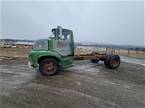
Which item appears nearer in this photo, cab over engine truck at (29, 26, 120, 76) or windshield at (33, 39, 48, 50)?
cab over engine truck at (29, 26, 120, 76)

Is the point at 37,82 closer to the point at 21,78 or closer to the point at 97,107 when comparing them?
the point at 21,78

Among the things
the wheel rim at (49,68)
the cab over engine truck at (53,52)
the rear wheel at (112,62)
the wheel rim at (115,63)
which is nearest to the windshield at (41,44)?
the cab over engine truck at (53,52)

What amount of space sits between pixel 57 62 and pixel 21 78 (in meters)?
2.08

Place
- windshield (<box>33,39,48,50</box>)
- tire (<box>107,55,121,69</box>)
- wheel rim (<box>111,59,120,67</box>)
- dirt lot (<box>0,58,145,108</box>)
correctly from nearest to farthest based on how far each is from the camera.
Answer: dirt lot (<box>0,58,145,108</box>), windshield (<box>33,39,48,50</box>), tire (<box>107,55,121,69</box>), wheel rim (<box>111,59,120,67</box>)

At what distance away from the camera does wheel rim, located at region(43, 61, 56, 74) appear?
10.8 m

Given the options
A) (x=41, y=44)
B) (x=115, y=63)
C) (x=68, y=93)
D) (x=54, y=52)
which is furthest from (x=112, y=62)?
(x=68, y=93)

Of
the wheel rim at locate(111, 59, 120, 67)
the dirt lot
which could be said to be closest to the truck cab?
the dirt lot

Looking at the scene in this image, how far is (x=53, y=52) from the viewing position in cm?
1106

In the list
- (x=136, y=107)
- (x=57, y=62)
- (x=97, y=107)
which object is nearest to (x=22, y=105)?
(x=97, y=107)

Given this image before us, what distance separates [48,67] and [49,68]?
8cm

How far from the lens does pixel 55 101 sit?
6.95m

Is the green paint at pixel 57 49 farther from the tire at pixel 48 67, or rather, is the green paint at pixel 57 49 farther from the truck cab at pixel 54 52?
the tire at pixel 48 67

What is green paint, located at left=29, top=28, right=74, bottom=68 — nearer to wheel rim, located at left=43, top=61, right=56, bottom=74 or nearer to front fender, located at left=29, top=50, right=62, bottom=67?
front fender, located at left=29, top=50, right=62, bottom=67

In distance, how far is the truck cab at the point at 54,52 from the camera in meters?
10.8
